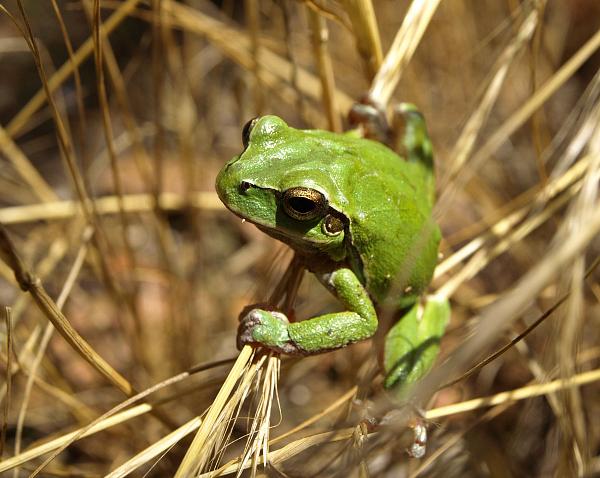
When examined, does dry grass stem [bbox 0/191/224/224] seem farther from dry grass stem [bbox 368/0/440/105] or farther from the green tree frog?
dry grass stem [bbox 368/0/440/105]

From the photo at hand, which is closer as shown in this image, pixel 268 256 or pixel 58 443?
pixel 58 443

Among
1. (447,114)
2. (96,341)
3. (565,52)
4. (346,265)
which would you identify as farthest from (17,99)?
(565,52)

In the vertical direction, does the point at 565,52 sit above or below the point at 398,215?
above

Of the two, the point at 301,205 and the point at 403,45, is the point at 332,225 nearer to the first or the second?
the point at 301,205

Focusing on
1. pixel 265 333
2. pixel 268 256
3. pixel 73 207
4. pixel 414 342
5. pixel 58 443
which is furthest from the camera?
pixel 268 256

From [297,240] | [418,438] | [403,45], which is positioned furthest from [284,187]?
[418,438]

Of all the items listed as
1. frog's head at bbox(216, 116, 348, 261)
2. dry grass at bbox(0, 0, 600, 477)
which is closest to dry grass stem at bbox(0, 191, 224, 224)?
dry grass at bbox(0, 0, 600, 477)

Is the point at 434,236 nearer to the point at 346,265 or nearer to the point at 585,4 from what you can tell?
the point at 346,265
